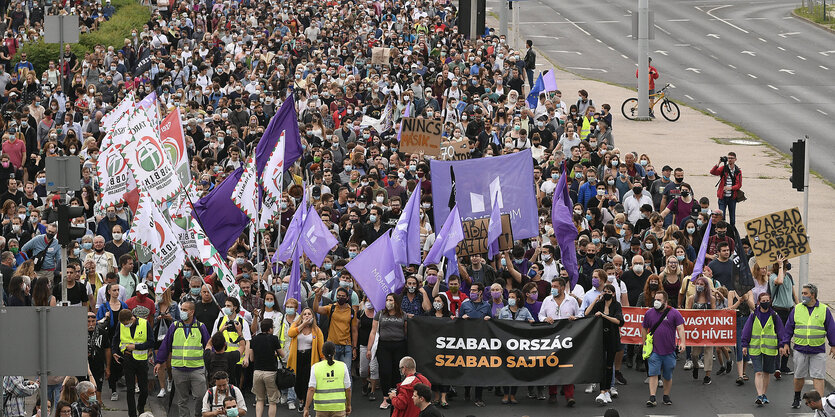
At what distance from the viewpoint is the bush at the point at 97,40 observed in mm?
40062

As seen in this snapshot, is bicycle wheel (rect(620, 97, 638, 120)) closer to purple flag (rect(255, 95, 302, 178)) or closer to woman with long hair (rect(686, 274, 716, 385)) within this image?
purple flag (rect(255, 95, 302, 178))

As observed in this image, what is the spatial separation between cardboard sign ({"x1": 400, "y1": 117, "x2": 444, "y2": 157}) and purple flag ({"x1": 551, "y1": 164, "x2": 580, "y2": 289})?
19.9 feet

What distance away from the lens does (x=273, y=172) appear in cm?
2161

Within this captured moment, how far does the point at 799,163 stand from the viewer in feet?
72.3

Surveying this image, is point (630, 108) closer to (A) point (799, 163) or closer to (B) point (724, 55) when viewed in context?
(B) point (724, 55)

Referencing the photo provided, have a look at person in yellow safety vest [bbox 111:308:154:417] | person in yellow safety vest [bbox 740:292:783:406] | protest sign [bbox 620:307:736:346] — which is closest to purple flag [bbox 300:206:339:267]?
person in yellow safety vest [bbox 111:308:154:417]

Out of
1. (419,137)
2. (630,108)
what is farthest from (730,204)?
(630,108)

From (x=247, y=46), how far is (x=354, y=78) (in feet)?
25.2

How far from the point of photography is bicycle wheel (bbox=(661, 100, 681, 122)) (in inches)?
1620

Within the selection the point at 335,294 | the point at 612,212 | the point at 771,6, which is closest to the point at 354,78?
the point at 612,212

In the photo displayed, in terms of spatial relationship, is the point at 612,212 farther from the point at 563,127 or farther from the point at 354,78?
the point at 354,78

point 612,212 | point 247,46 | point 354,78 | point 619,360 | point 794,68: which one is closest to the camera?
point 619,360

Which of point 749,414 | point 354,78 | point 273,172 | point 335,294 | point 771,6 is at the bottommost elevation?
point 749,414

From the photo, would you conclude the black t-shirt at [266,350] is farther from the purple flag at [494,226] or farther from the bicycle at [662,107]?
the bicycle at [662,107]
